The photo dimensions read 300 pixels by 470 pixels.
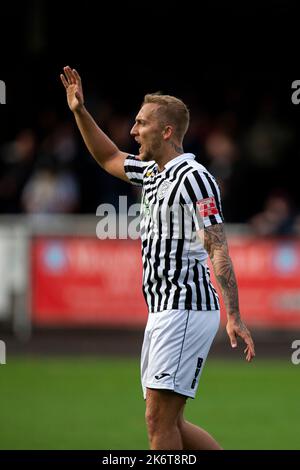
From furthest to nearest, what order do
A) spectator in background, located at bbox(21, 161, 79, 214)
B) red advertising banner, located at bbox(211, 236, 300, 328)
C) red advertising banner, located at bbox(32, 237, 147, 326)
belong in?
spectator in background, located at bbox(21, 161, 79, 214) < red advertising banner, located at bbox(32, 237, 147, 326) < red advertising banner, located at bbox(211, 236, 300, 328)

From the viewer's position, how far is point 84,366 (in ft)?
49.0

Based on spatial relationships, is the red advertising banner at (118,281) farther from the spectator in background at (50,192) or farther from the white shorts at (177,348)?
the white shorts at (177,348)

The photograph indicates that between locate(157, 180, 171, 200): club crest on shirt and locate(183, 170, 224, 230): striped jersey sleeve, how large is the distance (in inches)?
5.8

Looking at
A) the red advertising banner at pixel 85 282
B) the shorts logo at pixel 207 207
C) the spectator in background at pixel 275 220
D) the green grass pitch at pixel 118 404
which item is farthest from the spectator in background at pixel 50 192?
the shorts logo at pixel 207 207

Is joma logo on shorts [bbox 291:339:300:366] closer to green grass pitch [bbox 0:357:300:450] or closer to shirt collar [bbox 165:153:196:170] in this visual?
green grass pitch [bbox 0:357:300:450]

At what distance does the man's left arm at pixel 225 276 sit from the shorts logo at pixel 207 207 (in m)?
0.08

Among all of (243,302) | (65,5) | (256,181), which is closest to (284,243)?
(243,302)

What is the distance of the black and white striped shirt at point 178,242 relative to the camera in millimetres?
7438

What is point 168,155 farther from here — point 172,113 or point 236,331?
point 236,331

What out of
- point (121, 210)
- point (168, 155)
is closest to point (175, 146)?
point (168, 155)

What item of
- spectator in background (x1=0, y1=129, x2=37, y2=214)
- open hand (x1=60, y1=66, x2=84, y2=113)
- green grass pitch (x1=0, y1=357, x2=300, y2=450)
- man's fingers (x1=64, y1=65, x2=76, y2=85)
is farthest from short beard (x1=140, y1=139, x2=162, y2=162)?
spectator in background (x1=0, y1=129, x2=37, y2=214)

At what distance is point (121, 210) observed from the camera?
17.5 m

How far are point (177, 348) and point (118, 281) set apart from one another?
9.15m

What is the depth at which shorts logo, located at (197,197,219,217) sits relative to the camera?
735 centimetres
